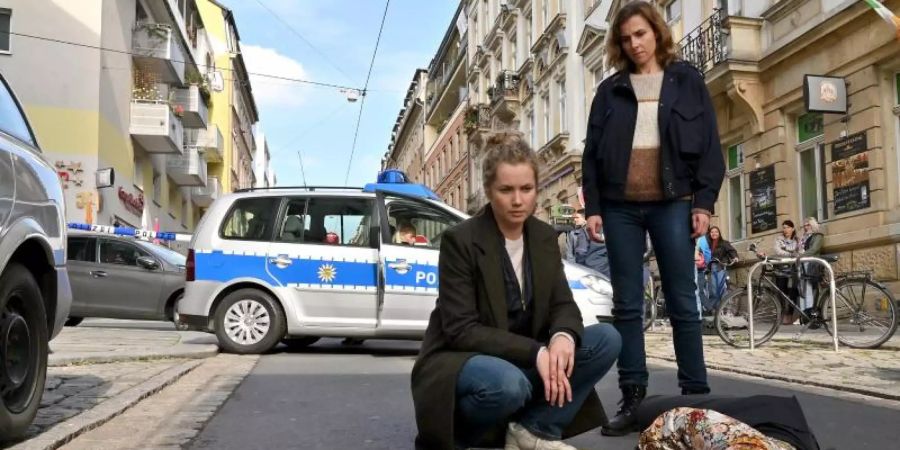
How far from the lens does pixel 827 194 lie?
557 inches

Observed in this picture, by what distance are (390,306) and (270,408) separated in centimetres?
364

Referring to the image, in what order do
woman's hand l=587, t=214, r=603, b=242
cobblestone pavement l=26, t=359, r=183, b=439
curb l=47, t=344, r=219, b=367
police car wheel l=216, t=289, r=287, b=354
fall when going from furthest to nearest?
police car wheel l=216, t=289, r=287, b=354
curb l=47, t=344, r=219, b=367
cobblestone pavement l=26, t=359, r=183, b=439
woman's hand l=587, t=214, r=603, b=242

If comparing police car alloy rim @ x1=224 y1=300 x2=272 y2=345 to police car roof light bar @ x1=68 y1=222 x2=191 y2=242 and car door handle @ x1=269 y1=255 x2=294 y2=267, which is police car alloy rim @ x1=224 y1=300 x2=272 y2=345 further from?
police car roof light bar @ x1=68 y1=222 x2=191 y2=242

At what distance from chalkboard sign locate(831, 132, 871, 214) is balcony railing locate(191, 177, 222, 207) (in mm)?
33127

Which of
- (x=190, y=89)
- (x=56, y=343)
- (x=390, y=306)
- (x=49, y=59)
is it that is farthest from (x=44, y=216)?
(x=190, y=89)

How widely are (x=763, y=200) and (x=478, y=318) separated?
554 inches

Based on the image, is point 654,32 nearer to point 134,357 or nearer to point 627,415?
point 627,415

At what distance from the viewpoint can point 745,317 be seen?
9000 millimetres

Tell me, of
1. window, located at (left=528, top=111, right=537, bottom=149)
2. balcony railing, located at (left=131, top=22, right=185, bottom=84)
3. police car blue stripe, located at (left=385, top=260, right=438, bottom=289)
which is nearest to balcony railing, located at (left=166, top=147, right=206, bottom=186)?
balcony railing, located at (left=131, top=22, right=185, bottom=84)

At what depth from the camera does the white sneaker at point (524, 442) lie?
313 cm

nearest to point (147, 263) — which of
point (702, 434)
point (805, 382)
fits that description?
point (805, 382)

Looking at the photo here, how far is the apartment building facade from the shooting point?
70.8 feet

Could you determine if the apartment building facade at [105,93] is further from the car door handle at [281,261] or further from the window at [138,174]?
the car door handle at [281,261]

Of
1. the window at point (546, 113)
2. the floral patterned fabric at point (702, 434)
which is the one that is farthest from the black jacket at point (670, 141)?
Answer: the window at point (546, 113)
